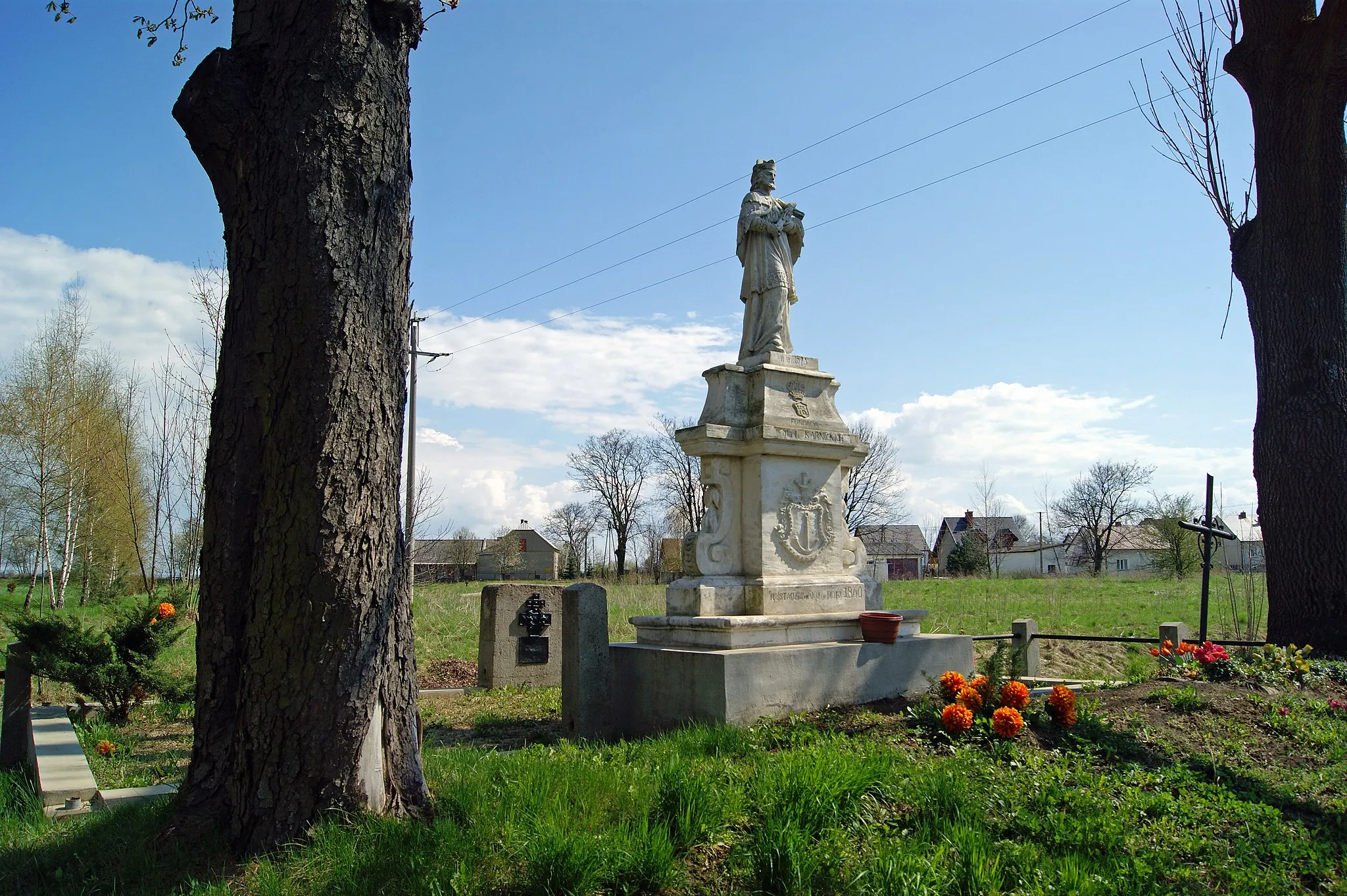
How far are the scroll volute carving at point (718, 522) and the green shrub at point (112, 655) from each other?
5017 millimetres

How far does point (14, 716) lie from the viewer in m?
6.30

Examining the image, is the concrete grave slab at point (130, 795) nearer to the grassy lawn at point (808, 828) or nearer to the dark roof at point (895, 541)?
the grassy lawn at point (808, 828)

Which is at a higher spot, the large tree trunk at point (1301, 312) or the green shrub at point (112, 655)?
the large tree trunk at point (1301, 312)

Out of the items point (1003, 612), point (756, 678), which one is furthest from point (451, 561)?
point (756, 678)


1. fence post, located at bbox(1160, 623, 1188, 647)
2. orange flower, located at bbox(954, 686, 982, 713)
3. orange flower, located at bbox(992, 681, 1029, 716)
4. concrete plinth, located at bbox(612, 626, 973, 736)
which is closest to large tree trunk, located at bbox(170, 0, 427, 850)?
concrete plinth, located at bbox(612, 626, 973, 736)

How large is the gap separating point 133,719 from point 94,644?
921mm

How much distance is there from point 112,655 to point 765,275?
6.85 meters

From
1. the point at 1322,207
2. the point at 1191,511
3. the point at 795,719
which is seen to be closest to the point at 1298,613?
the point at 1322,207

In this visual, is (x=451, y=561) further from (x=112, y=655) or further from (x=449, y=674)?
(x=112, y=655)

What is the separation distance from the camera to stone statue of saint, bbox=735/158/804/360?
8.36 metres

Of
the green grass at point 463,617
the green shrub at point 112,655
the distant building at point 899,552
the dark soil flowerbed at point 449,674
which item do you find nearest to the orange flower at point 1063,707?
the green grass at point 463,617

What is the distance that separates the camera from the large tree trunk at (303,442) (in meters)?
3.54

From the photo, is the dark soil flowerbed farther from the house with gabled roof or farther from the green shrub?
the house with gabled roof

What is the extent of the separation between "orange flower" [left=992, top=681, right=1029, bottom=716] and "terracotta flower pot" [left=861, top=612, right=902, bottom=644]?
1929mm
